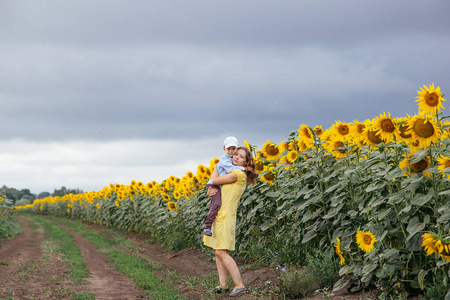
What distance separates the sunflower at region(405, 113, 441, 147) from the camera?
496 cm

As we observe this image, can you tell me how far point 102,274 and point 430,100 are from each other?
290 inches

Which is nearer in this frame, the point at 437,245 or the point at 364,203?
the point at 437,245

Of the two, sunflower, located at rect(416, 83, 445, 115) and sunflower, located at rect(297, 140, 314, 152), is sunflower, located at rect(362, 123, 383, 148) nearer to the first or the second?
sunflower, located at rect(416, 83, 445, 115)

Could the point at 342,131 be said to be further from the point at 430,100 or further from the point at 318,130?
the point at 430,100

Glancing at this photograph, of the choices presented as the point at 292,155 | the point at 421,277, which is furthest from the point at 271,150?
the point at 421,277

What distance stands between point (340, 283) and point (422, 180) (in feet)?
5.75

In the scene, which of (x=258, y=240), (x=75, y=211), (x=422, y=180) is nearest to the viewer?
(x=422, y=180)

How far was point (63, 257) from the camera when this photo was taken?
11.9m

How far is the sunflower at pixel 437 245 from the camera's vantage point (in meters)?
4.51

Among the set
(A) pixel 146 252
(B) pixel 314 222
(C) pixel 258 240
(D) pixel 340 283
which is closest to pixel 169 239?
(A) pixel 146 252

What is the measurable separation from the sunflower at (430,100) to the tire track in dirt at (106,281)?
5.14 meters

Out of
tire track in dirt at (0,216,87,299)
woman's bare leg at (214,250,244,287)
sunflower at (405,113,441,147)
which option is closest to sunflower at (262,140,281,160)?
woman's bare leg at (214,250,244,287)

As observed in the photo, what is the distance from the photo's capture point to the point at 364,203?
6.05 meters

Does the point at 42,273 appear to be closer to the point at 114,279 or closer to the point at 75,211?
the point at 114,279
